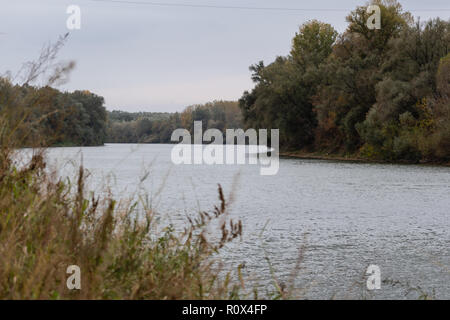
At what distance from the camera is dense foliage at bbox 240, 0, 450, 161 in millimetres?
44406

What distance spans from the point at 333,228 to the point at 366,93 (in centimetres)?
4301

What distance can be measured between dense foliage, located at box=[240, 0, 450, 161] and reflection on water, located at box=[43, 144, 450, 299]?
18.6 meters

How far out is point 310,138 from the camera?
228 ft

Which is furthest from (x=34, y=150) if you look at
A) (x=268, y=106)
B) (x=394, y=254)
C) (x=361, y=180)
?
(x=268, y=106)

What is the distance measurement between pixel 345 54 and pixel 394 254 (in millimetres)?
58732

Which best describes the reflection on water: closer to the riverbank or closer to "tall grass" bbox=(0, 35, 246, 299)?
"tall grass" bbox=(0, 35, 246, 299)

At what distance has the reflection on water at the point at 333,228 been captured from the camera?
873 cm

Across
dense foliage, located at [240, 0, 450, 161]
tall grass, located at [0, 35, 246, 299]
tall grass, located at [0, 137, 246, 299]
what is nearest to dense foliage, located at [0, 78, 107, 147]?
tall grass, located at [0, 35, 246, 299]

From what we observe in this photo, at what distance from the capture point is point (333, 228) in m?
14.3

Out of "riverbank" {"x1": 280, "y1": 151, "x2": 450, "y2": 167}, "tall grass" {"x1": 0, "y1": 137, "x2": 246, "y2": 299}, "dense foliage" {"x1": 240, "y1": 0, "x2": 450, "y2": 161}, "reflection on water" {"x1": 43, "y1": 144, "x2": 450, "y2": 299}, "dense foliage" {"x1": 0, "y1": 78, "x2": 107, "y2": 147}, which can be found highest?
"dense foliage" {"x1": 240, "y1": 0, "x2": 450, "y2": 161}

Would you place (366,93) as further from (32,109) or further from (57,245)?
(57,245)

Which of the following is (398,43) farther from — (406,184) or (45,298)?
(45,298)

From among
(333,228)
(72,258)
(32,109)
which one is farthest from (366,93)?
(72,258)

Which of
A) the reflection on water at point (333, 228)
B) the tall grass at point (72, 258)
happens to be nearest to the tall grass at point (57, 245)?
the tall grass at point (72, 258)
